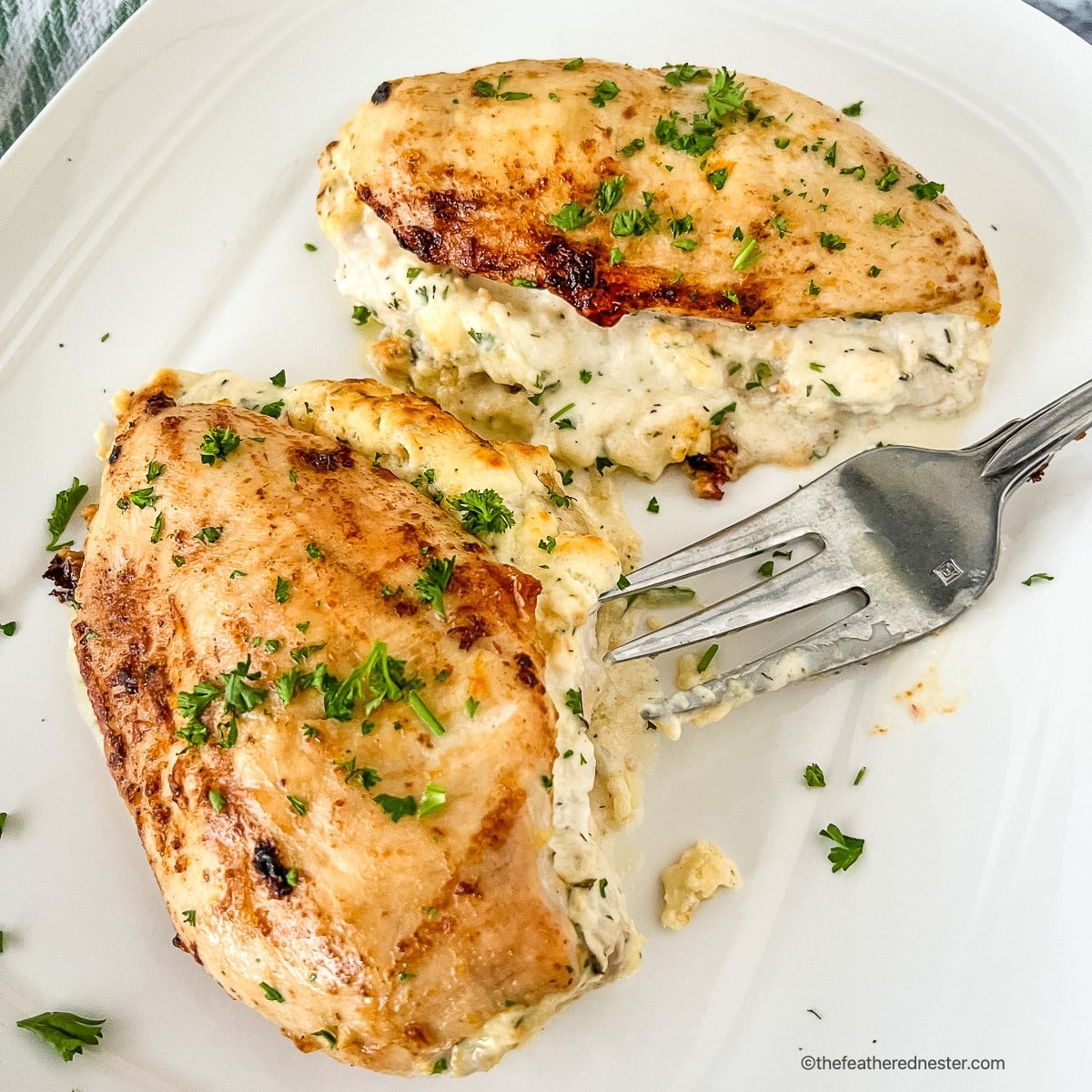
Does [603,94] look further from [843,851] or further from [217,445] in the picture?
[843,851]

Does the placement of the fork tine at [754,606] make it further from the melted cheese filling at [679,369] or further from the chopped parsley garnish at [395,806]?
the chopped parsley garnish at [395,806]

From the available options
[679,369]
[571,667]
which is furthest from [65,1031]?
[679,369]

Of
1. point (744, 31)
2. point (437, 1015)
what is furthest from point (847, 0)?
point (437, 1015)

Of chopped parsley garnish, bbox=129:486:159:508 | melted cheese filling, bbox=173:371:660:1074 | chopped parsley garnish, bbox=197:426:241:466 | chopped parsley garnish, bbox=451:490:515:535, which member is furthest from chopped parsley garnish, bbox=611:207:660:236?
chopped parsley garnish, bbox=129:486:159:508

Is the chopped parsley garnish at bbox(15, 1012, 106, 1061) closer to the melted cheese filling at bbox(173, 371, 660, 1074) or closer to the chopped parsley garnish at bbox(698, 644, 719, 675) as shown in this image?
the melted cheese filling at bbox(173, 371, 660, 1074)

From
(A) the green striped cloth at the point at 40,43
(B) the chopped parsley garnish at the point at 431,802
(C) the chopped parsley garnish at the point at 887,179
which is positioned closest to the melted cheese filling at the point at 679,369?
(C) the chopped parsley garnish at the point at 887,179

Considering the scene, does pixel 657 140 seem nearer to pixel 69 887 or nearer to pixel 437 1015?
pixel 437 1015
